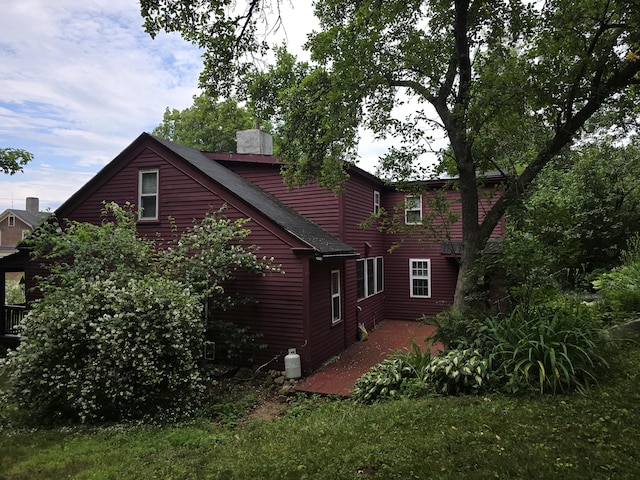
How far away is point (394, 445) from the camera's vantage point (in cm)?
387

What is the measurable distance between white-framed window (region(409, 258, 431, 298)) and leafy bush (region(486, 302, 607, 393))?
982cm

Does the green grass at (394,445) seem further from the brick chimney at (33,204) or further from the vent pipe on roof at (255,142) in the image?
the brick chimney at (33,204)

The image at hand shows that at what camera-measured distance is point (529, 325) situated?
5801mm

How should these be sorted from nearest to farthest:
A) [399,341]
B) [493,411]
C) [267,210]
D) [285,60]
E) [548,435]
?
[548,435]
[493,411]
[285,60]
[267,210]
[399,341]

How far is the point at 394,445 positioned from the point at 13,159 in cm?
1378

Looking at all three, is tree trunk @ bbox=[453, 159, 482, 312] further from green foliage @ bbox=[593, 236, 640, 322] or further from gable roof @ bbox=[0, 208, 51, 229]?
gable roof @ bbox=[0, 208, 51, 229]

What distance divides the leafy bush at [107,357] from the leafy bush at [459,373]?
4.06 m

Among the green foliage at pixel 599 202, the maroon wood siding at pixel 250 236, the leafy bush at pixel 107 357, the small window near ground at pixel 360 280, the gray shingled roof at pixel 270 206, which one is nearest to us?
the leafy bush at pixel 107 357

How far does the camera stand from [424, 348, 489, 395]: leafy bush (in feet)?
17.1

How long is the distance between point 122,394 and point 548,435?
19.9 feet

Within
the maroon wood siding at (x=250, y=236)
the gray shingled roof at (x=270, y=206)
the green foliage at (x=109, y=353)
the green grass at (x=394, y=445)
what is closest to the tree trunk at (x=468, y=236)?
the green grass at (x=394, y=445)

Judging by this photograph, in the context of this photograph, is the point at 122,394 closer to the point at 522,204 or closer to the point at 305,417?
the point at 305,417

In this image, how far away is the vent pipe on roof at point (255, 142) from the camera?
13695mm

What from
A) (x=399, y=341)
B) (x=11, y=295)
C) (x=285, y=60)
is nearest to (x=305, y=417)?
(x=399, y=341)
